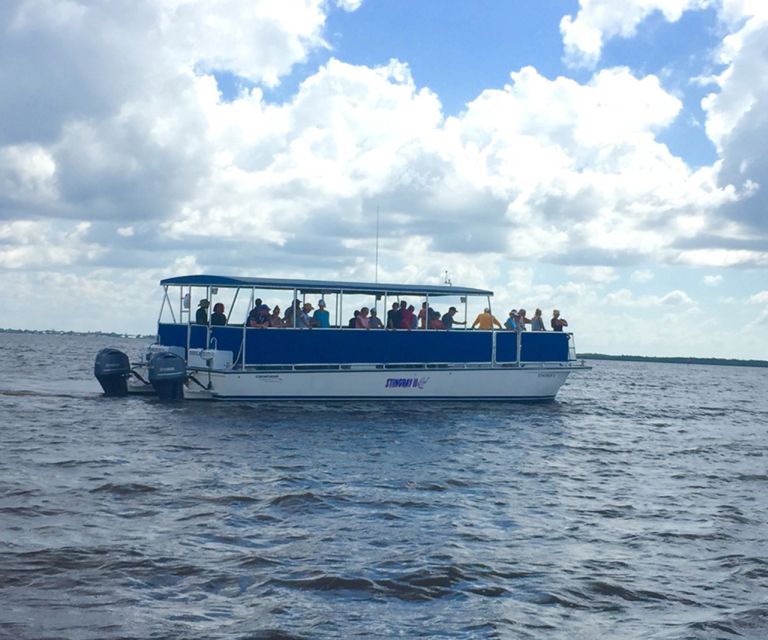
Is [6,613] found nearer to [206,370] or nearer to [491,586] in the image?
[491,586]

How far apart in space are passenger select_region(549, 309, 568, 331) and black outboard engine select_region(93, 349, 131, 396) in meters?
13.5

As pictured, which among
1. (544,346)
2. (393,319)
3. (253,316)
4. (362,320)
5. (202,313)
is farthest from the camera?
(544,346)

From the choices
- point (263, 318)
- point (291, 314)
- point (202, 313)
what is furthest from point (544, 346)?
point (202, 313)

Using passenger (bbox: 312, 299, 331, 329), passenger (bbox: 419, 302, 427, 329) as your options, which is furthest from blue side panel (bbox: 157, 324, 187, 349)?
passenger (bbox: 419, 302, 427, 329)

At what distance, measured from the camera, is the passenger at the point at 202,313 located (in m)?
25.5

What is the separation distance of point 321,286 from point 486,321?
5.58 meters

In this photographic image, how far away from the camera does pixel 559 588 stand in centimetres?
873

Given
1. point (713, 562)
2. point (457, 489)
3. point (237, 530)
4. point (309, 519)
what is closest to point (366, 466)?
point (457, 489)

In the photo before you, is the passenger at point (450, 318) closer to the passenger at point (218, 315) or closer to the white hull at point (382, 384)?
the white hull at point (382, 384)

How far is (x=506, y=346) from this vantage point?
2789 centimetres

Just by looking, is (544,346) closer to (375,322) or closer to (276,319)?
(375,322)

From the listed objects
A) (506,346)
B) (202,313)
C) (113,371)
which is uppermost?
(202,313)

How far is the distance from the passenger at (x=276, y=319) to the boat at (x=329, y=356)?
1.21 ft

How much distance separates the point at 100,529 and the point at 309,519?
8.56 feet
